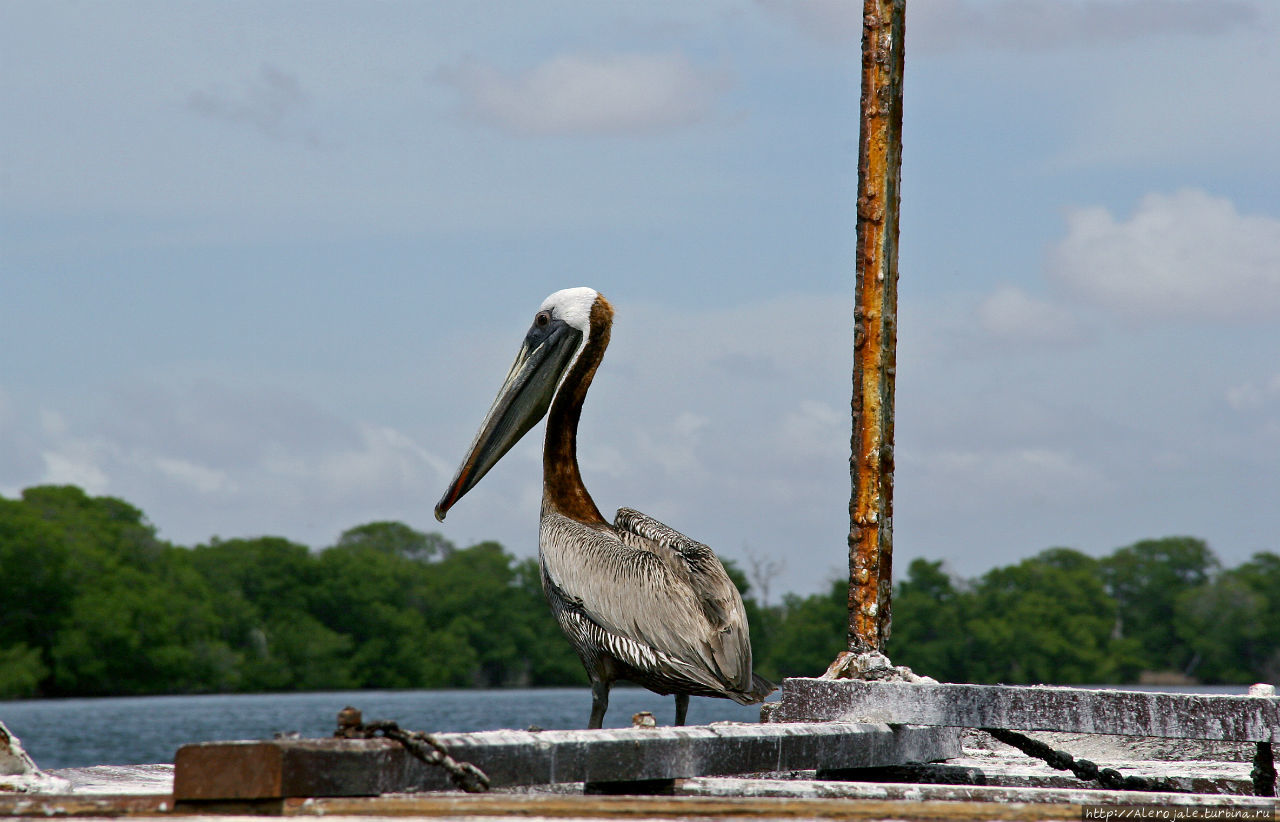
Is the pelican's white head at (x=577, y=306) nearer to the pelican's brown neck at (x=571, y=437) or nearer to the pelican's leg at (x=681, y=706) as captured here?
the pelican's brown neck at (x=571, y=437)

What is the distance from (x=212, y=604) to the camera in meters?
79.4

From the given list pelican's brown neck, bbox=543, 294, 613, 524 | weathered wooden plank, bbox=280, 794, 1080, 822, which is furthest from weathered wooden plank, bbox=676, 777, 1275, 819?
pelican's brown neck, bbox=543, 294, 613, 524

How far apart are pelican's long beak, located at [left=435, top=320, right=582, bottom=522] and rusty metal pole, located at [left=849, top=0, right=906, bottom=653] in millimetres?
2281

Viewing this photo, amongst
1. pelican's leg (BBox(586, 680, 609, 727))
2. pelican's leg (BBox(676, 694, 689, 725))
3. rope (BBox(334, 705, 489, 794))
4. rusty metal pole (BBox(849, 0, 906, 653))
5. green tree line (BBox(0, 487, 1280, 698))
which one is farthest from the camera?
green tree line (BBox(0, 487, 1280, 698))

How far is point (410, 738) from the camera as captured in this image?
3309 mm

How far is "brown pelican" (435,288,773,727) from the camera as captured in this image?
702 cm

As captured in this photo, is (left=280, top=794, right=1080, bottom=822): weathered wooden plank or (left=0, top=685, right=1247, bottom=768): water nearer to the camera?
(left=280, top=794, right=1080, bottom=822): weathered wooden plank

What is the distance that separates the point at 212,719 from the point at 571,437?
7026 centimetres

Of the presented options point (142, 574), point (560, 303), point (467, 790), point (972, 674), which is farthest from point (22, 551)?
point (467, 790)

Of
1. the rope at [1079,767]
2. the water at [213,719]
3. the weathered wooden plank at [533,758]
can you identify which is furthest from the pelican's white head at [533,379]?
the water at [213,719]

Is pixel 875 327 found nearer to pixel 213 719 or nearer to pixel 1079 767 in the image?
pixel 1079 767

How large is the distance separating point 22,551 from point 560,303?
64.6 m

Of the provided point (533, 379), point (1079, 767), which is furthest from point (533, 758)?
point (533, 379)

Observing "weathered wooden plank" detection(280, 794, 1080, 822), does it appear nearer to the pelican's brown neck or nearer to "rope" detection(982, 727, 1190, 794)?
"rope" detection(982, 727, 1190, 794)
